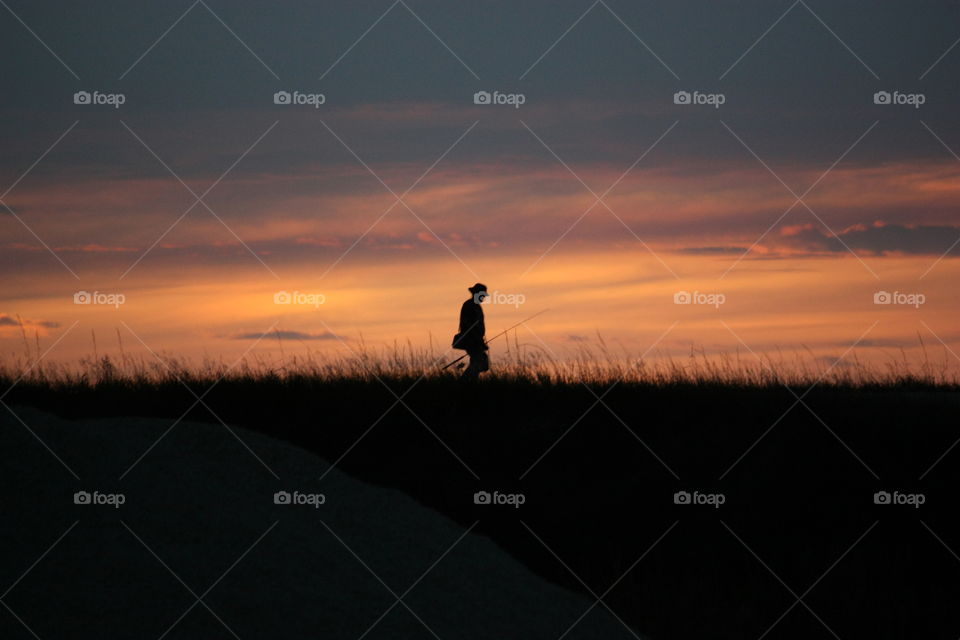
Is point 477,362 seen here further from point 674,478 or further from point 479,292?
point 674,478

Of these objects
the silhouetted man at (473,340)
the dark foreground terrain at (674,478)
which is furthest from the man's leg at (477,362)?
the dark foreground terrain at (674,478)

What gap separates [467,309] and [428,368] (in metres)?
1.58

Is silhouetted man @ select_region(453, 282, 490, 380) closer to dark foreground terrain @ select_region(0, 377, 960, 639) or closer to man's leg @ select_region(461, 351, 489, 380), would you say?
man's leg @ select_region(461, 351, 489, 380)

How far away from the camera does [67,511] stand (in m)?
11.0

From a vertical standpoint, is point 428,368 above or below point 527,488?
above

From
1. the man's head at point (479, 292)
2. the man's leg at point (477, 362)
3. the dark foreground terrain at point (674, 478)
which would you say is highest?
the man's head at point (479, 292)

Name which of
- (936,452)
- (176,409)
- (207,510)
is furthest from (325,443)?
(936,452)

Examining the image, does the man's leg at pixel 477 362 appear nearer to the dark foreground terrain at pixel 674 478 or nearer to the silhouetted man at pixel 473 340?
the silhouetted man at pixel 473 340

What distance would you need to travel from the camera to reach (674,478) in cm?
1406

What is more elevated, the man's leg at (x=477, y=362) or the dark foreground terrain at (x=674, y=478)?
the man's leg at (x=477, y=362)

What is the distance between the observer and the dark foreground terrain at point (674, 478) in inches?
474

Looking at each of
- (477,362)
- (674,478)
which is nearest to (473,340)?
(477,362)

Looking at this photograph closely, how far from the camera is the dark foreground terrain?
474 inches

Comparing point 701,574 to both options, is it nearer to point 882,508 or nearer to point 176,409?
point 882,508
